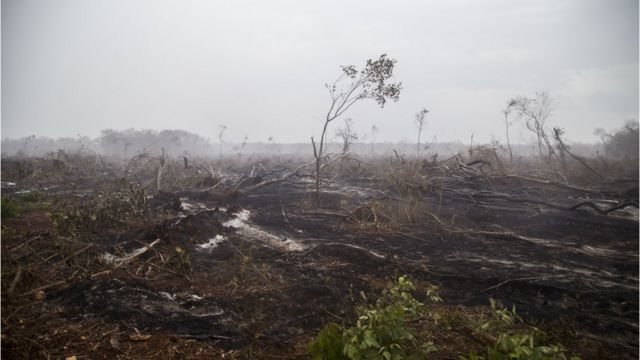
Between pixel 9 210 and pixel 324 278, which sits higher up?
pixel 9 210

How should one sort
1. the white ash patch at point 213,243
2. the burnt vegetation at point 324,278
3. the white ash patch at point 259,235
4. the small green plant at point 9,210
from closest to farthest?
the burnt vegetation at point 324,278 < the white ash patch at point 213,243 < the white ash patch at point 259,235 < the small green plant at point 9,210

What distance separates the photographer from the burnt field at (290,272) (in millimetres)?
3684

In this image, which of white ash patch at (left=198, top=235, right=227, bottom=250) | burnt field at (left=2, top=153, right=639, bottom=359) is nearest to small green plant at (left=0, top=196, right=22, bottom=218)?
burnt field at (left=2, top=153, right=639, bottom=359)

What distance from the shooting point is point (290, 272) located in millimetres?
5664

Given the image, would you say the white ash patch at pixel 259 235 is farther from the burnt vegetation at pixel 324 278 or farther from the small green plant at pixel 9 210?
the small green plant at pixel 9 210

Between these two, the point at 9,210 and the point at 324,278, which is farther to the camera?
the point at 9,210

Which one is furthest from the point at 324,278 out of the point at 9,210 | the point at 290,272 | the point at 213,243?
the point at 9,210

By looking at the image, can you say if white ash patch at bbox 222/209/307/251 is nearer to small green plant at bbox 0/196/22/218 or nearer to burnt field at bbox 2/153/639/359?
burnt field at bbox 2/153/639/359

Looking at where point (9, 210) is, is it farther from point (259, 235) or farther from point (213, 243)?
point (259, 235)

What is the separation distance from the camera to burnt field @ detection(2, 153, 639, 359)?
3.68 meters

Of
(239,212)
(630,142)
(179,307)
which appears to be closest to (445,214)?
(239,212)

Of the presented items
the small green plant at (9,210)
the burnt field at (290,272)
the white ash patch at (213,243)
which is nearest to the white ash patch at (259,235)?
the burnt field at (290,272)

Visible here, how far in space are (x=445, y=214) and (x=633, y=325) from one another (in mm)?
5322

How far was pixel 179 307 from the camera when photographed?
14.4ft
